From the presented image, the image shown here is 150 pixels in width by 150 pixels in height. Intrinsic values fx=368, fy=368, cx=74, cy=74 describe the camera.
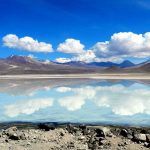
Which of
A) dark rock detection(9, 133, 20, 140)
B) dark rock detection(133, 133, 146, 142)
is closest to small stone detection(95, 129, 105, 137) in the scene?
dark rock detection(133, 133, 146, 142)

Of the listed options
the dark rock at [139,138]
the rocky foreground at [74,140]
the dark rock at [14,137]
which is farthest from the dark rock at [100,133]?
the dark rock at [14,137]

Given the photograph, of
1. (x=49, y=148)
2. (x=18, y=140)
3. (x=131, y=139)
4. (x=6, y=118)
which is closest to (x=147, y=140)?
(x=131, y=139)

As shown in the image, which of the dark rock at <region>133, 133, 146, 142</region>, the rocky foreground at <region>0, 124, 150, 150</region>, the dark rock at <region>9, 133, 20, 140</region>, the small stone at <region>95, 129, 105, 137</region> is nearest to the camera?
the rocky foreground at <region>0, 124, 150, 150</region>

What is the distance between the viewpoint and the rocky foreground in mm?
8211

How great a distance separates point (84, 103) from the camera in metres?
19.0

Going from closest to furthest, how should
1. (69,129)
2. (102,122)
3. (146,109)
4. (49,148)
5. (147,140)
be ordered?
(49,148) < (147,140) < (69,129) < (102,122) < (146,109)

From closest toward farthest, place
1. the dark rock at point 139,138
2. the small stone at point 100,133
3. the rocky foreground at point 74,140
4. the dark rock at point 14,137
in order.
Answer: the rocky foreground at point 74,140, the dark rock at point 139,138, the dark rock at point 14,137, the small stone at point 100,133

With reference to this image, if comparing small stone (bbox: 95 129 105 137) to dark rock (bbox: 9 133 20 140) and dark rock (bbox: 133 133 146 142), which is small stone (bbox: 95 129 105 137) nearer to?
dark rock (bbox: 133 133 146 142)

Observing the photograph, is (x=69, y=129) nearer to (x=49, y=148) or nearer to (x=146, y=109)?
(x=49, y=148)

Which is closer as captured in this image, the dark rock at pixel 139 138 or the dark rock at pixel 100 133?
the dark rock at pixel 139 138

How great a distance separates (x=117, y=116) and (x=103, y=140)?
5851mm

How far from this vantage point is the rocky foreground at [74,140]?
323 inches

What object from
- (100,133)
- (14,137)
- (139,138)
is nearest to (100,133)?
(100,133)

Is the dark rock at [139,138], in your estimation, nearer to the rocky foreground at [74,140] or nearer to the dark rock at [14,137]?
the rocky foreground at [74,140]
